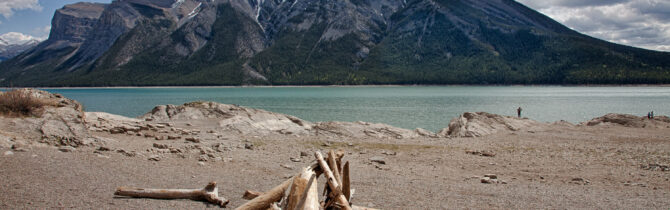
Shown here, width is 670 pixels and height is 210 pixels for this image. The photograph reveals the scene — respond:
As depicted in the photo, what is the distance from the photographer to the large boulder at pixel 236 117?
76.6 ft

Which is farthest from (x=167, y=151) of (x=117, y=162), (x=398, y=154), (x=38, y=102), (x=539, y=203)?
(x=539, y=203)

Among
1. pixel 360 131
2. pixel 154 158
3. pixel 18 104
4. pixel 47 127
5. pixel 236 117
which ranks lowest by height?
pixel 360 131

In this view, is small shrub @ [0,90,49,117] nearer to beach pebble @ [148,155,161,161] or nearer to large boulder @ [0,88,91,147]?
large boulder @ [0,88,91,147]

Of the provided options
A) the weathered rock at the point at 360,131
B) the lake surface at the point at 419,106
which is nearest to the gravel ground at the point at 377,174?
the weathered rock at the point at 360,131

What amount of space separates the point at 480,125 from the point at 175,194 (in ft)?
76.0

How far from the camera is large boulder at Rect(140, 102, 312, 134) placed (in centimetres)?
2336

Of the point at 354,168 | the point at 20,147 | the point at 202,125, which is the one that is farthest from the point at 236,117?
the point at 20,147

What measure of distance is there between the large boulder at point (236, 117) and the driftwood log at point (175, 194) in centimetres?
1472

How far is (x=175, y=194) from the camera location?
7.65 metres

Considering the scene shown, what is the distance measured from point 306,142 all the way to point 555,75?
629 feet

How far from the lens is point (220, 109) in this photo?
1098 inches

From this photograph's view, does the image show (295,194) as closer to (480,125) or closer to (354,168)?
(354,168)

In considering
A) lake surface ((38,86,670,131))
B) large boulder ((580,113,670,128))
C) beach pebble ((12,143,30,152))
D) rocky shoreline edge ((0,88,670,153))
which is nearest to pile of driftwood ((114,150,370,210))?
beach pebble ((12,143,30,152))

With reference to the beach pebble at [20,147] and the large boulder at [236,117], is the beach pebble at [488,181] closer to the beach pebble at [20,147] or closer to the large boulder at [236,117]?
the beach pebble at [20,147]
